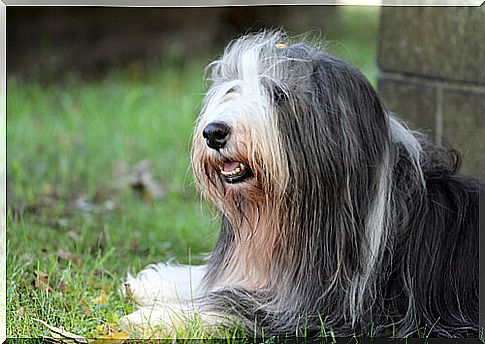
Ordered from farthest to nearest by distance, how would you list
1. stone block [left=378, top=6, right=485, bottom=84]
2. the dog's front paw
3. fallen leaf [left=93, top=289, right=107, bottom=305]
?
1. stone block [left=378, top=6, right=485, bottom=84]
2. fallen leaf [left=93, top=289, right=107, bottom=305]
3. the dog's front paw

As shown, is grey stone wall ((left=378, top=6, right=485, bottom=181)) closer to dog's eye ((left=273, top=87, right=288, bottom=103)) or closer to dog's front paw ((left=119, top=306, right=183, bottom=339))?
dog's eye ((left=273, top=87, right=288, bottom=103))

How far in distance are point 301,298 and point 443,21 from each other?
177 centimetres

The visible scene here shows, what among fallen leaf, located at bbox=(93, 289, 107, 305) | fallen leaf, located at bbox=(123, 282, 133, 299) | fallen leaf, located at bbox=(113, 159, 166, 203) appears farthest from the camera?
fallen leaf, located at bbox=(113, 159, 166, 203)

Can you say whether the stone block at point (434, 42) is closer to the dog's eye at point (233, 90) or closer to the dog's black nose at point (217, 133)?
the dog's eye at point (233, 90)

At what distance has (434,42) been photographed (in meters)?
4.68

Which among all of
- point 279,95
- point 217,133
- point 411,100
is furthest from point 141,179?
point 217,133

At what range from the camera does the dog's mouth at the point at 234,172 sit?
3160 millimetres

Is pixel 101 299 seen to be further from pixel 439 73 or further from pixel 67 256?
pixel 439 73

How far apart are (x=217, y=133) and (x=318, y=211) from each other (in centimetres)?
49

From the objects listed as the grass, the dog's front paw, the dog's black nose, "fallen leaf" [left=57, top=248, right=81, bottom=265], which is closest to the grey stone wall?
the grass

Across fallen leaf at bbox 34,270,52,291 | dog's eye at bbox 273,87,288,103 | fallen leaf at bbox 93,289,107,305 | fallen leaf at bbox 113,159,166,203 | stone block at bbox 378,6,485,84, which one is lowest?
fallen leaf at bbox 93,289,107,305

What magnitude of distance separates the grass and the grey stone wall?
0.79 feet

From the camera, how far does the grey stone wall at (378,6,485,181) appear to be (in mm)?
3944

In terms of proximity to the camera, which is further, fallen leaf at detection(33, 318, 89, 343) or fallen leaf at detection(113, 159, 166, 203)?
fallen leaf at detection(113, 159, 166, 203)
